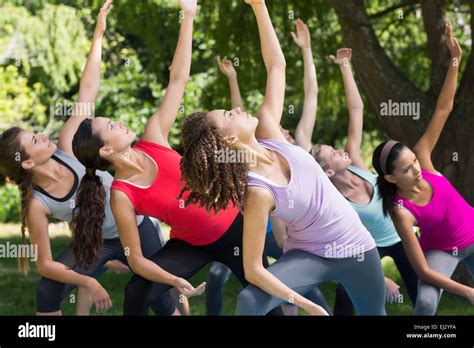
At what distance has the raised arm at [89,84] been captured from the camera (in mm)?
5359

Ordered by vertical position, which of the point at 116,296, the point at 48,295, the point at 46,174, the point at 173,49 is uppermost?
the point at 173,49

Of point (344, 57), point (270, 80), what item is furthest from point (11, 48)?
point (270, 80)

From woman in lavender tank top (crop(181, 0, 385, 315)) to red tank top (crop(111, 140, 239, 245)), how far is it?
0.37 metres

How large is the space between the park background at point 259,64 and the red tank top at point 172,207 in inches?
78.1

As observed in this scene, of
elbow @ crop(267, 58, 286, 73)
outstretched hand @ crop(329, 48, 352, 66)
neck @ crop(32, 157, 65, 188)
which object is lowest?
neck @ crop(32, 157, 65, 188)

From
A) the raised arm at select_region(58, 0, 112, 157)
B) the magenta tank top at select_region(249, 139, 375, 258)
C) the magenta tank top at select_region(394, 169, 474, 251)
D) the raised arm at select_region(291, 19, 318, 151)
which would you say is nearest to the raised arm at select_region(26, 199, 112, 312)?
the raised arm at select_region(58, 0, 112, 157)

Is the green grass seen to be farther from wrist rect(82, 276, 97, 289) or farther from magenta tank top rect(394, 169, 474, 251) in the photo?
magenta tank top rect(394, 169, 474, 251)

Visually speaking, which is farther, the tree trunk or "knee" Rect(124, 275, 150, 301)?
the tree trunk

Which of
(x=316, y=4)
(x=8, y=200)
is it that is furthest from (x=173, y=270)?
(x=8, y=200)

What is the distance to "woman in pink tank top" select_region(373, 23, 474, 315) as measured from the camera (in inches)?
201

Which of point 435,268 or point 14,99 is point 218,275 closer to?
point 435,268

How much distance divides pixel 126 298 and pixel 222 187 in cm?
93

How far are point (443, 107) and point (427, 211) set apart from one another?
68 cm

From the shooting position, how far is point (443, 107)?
→ 545 cm
